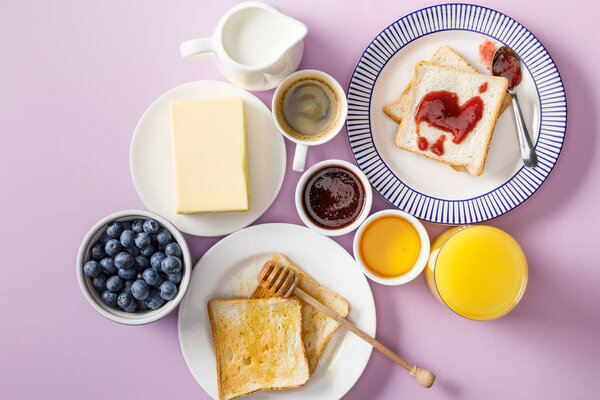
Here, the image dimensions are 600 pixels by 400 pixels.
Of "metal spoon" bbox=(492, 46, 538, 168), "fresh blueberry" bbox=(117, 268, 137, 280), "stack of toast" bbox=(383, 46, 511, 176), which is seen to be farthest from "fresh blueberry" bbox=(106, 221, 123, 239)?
"metal spoon" bbox=(492, 46, 538, 168)

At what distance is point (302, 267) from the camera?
1477mm

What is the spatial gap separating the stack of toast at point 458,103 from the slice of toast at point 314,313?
1.67 feet

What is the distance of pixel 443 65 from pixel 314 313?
87 cm

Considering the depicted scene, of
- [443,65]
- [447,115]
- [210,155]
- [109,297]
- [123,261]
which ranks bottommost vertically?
[109,297]

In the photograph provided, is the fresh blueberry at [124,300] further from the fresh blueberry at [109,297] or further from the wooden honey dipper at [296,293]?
the wooden honey dipper at [296,293]

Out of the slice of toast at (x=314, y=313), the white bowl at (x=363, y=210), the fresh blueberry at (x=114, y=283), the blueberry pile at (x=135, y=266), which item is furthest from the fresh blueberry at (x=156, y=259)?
the white bowl at (x=363, y=210)

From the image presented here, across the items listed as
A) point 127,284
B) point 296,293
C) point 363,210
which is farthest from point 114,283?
point 363,210

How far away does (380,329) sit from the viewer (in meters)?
1.52

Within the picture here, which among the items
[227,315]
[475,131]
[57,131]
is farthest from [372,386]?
[57,131]

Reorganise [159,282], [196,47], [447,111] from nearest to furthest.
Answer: [196,47]
[159,282]
[447,111]

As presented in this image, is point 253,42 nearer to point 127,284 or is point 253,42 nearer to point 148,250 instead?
point 148,250

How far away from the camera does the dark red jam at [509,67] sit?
55.7 inches

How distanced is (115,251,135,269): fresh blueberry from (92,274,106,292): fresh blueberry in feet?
0.21

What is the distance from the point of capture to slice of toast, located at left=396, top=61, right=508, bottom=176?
1418 millimetres
